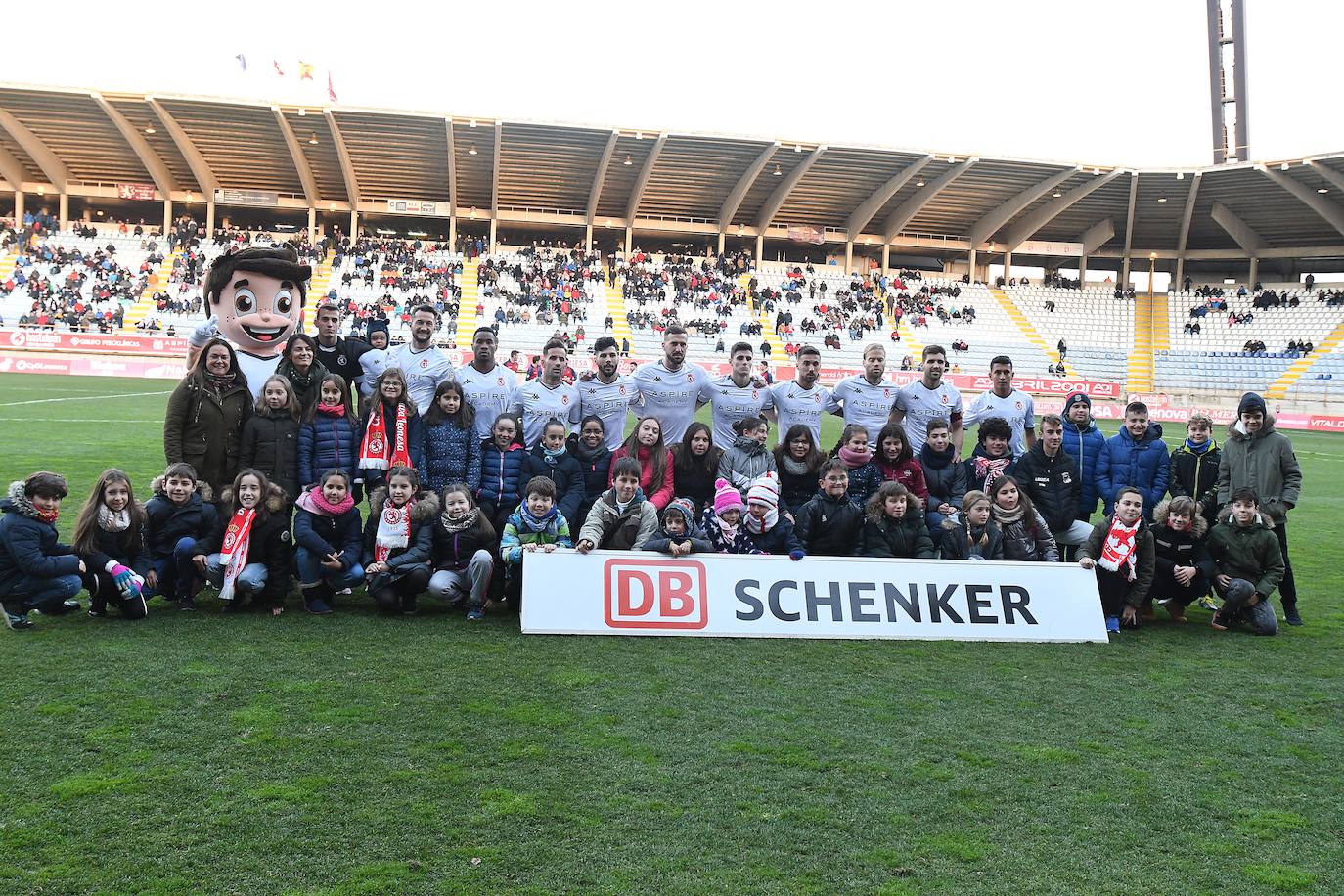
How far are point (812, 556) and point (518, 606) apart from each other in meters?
1.90

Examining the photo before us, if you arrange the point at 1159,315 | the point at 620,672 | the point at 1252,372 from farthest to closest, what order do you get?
1. the point at 1159,315
2. the point at 1252,372
3. the point at 620,672

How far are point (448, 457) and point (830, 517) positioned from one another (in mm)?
2578

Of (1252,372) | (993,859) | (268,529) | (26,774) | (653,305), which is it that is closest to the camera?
(993,859)

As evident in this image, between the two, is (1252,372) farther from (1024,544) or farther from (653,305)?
(1024,544)

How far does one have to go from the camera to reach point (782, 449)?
755 centimetres

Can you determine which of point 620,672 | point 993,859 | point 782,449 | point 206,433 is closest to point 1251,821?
point 993,859

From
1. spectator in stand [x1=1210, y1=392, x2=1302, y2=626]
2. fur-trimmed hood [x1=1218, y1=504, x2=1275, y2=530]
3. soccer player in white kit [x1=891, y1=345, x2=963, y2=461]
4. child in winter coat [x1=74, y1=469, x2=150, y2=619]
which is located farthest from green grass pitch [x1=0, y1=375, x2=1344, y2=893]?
soccer player in white kit [x1=891, y1=345, x2=963, y2=461]

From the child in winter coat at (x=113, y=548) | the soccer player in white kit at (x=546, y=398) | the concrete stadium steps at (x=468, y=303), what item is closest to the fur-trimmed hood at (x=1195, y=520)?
the soccer player in white kit at (x=546, y=398)

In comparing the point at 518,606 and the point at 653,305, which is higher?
the point at 653,305

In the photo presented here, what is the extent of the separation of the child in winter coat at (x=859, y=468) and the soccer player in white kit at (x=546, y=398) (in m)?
2.06

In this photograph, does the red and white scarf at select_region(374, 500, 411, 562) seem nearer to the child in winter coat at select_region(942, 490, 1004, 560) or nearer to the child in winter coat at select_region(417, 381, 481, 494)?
the child in winter coat at select_region(417, 381, 481, 494)

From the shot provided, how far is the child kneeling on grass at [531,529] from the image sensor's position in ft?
21.2

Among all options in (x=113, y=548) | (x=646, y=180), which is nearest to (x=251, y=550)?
(x=113, y=548)

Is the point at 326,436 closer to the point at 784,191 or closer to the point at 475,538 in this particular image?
the point at 475,538
